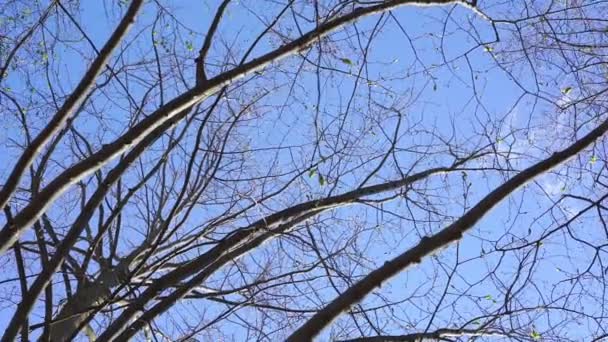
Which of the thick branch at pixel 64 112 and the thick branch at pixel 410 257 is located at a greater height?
the thick branch at pixel 64 112

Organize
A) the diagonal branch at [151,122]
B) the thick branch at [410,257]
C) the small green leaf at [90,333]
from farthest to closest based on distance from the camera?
the small green leaf at [90,333], the diagonal branch at [151,122], the thick branch at [410,257]

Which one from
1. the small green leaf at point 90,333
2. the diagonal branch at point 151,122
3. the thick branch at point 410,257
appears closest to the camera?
the thick branch at point 410,257

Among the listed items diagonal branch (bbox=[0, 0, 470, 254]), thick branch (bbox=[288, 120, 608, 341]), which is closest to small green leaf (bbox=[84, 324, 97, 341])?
diagonal branch (bbox=[0, 0, 470, 254])

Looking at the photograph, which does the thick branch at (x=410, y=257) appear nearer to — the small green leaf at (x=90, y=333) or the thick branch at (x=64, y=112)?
the thick branch at (x=64, y=112)

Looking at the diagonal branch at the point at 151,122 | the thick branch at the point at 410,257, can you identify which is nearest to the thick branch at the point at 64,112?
the diagonal branch at the point at 151,122

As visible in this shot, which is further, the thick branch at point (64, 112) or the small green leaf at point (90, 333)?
the small green leaf at point (90, 333)

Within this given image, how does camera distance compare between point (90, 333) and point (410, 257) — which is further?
point (90, 333)

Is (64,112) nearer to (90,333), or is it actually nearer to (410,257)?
(410,257)

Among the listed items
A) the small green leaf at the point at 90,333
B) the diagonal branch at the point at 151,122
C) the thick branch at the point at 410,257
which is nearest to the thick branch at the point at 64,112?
the diagonal branch at the point at 151,122

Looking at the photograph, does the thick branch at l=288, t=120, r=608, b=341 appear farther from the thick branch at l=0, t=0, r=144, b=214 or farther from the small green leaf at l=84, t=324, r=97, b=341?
the small green leaf at l=84, t=324, r=97, b=341

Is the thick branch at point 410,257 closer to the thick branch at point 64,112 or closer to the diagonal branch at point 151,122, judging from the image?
the diagonal branch at point 151,122

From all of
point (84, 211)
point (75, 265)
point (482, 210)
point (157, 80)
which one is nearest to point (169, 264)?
point (75, 265)

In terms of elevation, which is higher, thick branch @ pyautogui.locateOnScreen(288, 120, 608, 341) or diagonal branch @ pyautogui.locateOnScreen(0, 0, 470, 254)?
diagonal branch @ pyautogui.locateOnScreen(0, 0, 470, 254)

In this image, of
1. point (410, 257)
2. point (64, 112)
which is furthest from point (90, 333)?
point (410, 257)
